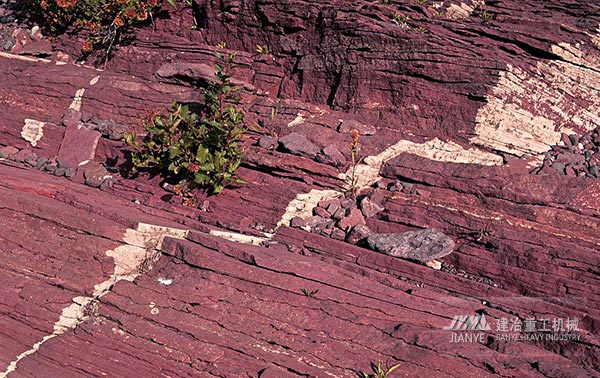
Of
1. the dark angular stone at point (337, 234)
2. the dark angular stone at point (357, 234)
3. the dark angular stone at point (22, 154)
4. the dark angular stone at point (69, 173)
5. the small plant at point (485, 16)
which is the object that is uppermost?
the small plant at point (485, 16)

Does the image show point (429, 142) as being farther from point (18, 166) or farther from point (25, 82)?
point (25, 82)

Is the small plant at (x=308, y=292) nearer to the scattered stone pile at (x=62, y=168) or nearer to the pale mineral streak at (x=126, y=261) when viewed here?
the pale mineral streak at (x=126, y=261)

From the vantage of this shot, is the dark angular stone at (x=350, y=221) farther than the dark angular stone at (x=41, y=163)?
No

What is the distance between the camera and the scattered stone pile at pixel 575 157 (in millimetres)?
7285

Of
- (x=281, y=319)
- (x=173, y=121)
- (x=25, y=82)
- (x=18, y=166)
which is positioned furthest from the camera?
(x=25, y=82)

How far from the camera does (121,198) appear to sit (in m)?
7.48

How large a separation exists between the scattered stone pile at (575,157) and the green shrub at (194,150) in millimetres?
3817

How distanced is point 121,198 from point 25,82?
344 centimetres

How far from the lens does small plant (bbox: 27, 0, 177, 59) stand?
10141mm

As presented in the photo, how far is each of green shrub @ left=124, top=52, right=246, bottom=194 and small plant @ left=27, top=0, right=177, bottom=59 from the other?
3.39 metres

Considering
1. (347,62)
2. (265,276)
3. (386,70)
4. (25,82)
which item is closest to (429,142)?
(386,70)

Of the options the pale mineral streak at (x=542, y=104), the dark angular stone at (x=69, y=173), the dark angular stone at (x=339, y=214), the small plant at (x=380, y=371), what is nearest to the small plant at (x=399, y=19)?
the pale mineral streak at (x=542, y=104)

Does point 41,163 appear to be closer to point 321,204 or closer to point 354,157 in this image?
point 321,204

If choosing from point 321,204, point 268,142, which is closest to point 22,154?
point 268,142
